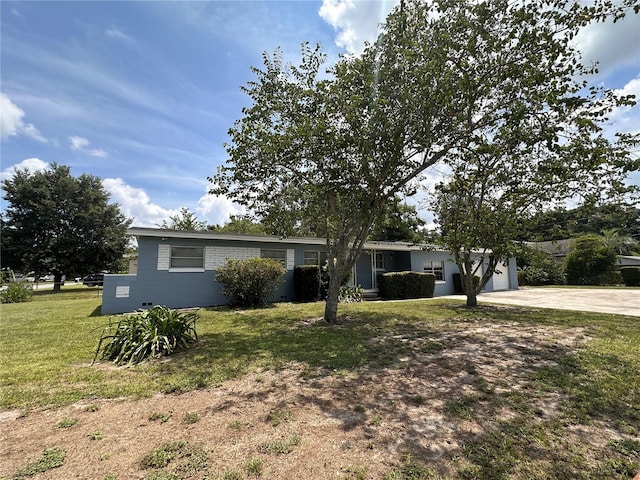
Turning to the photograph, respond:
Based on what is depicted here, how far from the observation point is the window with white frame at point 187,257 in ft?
39.1

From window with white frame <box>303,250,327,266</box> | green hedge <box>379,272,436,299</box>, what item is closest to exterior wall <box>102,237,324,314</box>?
window with white frame <box>303,250,327,266</box>

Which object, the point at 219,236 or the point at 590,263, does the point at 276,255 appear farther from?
the point at 590,263

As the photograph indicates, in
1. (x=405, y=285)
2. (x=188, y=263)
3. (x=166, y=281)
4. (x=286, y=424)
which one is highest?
(x=188, y=263)

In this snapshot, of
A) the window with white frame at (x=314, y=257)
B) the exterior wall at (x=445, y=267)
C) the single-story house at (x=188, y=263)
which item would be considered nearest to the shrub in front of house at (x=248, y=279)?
the single-story house at (x=188, y=263)

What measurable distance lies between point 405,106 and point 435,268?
13543mm

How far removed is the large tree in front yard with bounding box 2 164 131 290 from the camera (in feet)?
86.6

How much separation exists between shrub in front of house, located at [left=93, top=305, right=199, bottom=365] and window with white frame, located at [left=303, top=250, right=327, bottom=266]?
9.12 m

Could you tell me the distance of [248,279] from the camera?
11688mm

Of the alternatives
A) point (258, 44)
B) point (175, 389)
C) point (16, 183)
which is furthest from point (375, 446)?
point (16, 183)

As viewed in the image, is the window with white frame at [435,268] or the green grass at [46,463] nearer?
Result: the green grass at [46,463]

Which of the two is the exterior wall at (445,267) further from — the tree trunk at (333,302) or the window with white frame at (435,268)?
the tree trunk at (333,302)

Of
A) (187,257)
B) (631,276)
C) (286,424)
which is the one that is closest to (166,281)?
(187,257)

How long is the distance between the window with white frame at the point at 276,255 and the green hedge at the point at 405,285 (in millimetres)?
5232

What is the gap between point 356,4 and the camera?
7.12 m
